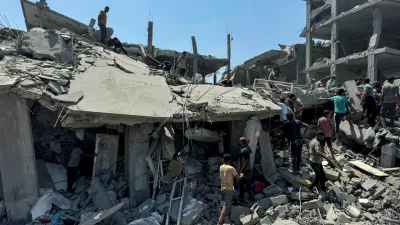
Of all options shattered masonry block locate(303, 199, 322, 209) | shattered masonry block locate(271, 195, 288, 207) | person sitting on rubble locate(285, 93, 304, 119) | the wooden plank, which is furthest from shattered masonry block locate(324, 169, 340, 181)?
person sitting on rubble locate(285, 93, 304, 119)

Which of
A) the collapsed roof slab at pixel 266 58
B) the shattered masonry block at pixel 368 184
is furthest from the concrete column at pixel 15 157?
the collapsed roof slab at pixel 266 58

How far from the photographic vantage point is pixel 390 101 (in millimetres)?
9078

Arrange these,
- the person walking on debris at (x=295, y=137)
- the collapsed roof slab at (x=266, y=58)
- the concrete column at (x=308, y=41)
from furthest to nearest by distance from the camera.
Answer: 1. the concrete column at (x=308, y=41)
2. the collapsed roof slab at (x=266, y=58)
3. the person walking on debris at (x=295, y=137)

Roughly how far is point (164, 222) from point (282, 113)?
4.46 metres

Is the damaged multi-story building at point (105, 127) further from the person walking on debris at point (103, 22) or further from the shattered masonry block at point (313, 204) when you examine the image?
the person walking on debris at point (103, 22)

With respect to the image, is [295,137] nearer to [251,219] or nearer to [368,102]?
[251,219]

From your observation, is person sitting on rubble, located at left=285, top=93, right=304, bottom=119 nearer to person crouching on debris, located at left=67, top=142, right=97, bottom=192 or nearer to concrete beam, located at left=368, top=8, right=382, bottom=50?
person crouching on debris, located at left=67, top=142, right=97, bottom=192

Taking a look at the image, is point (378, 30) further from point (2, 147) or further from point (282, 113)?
point (2, 147)

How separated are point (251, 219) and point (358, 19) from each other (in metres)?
16.9

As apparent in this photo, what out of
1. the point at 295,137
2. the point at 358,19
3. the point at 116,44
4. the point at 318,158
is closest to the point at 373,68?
the point at 358,19

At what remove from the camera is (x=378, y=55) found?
52.8ft

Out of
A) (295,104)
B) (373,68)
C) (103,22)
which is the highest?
(103,22)

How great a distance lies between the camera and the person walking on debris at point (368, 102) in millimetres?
9219

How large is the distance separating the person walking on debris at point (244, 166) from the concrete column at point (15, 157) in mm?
4855
